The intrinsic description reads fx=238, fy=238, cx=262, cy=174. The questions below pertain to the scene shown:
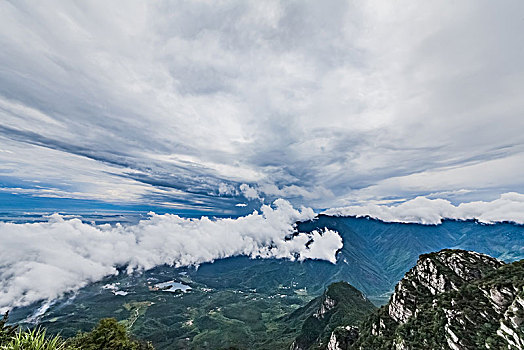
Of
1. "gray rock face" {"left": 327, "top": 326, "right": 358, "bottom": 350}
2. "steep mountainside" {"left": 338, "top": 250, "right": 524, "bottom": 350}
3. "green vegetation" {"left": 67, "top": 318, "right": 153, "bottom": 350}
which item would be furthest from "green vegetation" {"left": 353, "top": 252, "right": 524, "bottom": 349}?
"green vegetation" {"left": 67, "top": 318, "right": 153, "bottom": 350}

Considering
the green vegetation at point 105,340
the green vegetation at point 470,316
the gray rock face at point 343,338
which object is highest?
the green vegetation at point 470,316

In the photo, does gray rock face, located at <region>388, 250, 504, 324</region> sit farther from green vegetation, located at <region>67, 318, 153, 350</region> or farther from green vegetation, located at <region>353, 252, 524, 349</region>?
green vegetation, located at <region>67, 318, 153, 350</region>

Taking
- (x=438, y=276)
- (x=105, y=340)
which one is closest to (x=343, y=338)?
(x=438, y=276)

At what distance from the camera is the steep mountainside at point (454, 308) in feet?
232

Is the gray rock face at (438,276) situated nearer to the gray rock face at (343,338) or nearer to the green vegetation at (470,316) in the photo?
the green vegetation at (470,316)

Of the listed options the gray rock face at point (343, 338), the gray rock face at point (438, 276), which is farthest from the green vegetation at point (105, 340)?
the gray rock face at point (343, 338)

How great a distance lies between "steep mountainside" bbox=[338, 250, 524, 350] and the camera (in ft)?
232

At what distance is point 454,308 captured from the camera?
8594 cm

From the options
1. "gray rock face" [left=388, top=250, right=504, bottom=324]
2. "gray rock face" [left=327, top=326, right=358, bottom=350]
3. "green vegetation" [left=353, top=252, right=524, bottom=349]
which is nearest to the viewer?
"green vegetation" [left=353, top=252, right=524, bottom=349]

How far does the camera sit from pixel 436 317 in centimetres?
9000

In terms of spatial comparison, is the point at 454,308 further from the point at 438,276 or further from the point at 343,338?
the point at 343,338

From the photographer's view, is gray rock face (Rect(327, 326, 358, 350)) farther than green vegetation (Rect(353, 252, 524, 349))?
Yes

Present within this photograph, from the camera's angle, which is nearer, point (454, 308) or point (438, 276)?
point (454, 308)

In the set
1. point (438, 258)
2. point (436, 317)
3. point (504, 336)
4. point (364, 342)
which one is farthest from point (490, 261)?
point (364, 342)
